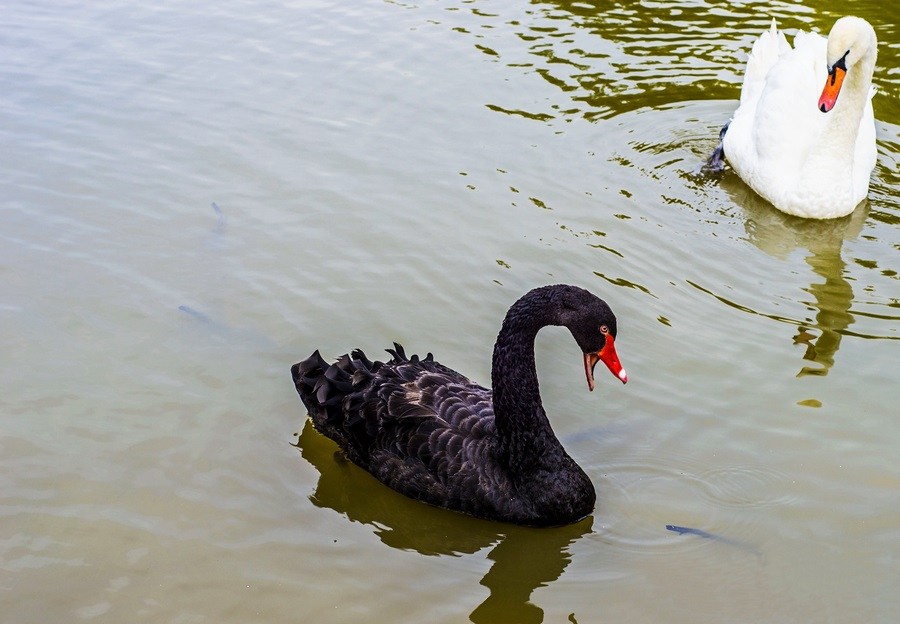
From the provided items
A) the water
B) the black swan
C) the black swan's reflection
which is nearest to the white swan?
the water

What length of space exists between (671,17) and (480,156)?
10.4 ft

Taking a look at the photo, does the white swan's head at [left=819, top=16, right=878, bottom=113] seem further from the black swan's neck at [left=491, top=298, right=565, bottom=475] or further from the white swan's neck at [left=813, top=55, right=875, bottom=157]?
the black swan's neck at [left=491, top=298, right=565, bottom=475]

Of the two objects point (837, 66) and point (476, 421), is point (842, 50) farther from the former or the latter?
point (476, 421)

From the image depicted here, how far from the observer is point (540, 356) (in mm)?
6121

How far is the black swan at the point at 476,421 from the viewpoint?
478cm

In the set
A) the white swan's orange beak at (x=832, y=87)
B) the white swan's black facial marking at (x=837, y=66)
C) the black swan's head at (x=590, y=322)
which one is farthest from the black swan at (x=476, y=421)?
the white swan's black facial marking at (x=837, y=66)

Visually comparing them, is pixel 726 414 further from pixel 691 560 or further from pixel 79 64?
pixel 79 64

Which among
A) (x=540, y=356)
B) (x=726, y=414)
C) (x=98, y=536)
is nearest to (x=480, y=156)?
(x=540, y=356)

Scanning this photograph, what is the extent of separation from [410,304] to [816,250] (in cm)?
268

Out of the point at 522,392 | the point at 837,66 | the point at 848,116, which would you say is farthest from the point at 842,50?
the point at 522,392

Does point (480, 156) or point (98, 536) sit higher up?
point (480, 156)

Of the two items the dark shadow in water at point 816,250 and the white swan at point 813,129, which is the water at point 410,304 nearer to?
the dark shadow in water at point 816,250

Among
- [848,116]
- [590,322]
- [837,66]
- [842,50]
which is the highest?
[842,50]

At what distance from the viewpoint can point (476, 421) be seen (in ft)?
16.9
